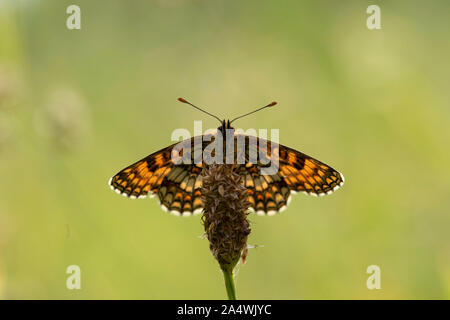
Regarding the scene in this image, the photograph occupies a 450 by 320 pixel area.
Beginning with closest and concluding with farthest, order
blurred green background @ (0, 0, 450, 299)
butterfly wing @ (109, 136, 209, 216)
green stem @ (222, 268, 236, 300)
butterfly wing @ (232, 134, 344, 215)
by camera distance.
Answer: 1. green stem @ (222, 268, 236, 300)
2. butterfly wing @ (232, 134, 344, 215)
3. butterfly wing @ (109, 136, 209, 216)
4. blurred green background @ (0, 0, 450, 299)

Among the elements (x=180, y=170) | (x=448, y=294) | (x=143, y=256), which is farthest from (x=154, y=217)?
(x=448, y=294)

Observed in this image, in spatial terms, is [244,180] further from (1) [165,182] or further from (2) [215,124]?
(2) [215,124]

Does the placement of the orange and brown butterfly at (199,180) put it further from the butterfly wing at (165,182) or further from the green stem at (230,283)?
the green stem at (230,283)

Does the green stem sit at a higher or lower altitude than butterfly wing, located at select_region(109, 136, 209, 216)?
lower

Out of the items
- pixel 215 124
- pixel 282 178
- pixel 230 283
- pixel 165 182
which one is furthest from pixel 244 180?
pixel 215 124

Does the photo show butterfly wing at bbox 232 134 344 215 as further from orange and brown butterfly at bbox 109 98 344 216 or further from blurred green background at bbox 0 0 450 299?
blurred green background at bbox 0 0 450 299

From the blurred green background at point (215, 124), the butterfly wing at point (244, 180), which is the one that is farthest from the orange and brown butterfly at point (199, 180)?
the blurred green background at point (215, 124)

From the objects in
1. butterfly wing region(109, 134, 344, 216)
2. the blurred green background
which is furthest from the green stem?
the blurred green background
